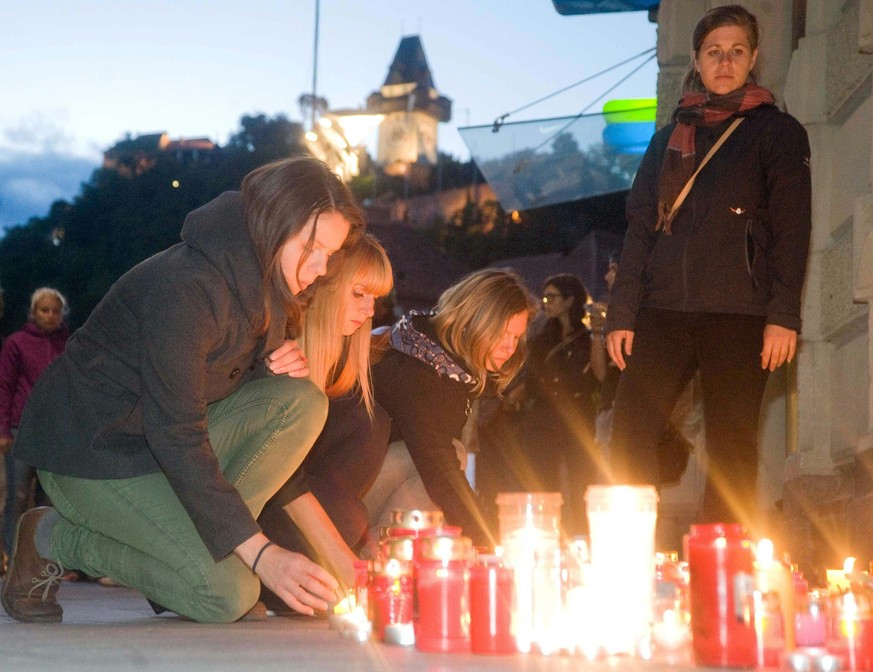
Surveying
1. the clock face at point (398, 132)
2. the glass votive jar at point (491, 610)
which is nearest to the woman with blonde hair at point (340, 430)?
the glass votive jar at point (491, 610)

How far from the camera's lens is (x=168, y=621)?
3.61 metres

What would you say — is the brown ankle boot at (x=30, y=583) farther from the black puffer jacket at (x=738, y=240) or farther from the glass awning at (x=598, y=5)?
the glass awning at (x=598, y=5)

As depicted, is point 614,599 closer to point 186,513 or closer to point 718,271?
point 186,513

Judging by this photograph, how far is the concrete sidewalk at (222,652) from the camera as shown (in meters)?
2.28

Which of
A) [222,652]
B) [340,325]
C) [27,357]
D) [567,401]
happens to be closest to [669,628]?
[222,652]

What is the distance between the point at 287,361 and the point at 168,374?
61cm

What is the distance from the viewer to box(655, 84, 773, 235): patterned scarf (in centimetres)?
→ 443

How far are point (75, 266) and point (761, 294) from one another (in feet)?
213

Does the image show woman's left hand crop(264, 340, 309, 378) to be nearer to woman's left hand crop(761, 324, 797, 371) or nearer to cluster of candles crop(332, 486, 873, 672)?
cluster of candles crop(332, 486, 873, 672)

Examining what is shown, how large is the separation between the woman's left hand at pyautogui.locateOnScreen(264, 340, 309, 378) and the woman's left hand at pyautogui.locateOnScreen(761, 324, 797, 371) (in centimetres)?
157

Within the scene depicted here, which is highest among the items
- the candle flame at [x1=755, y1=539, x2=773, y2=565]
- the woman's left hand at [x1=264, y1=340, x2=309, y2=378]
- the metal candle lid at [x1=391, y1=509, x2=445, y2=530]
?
the woman's left hand at [x1=264, y1=340, x2=309, y2=378]

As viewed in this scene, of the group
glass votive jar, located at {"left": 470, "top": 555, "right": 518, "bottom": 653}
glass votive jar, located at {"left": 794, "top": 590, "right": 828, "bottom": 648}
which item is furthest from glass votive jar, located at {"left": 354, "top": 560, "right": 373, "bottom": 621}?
glass votive jar, located at {"left": 794, "top": 590, "right": 828, "bottom": 648}

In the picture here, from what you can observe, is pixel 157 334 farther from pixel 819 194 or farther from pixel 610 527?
pixel 819 194

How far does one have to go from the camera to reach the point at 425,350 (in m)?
4.50
